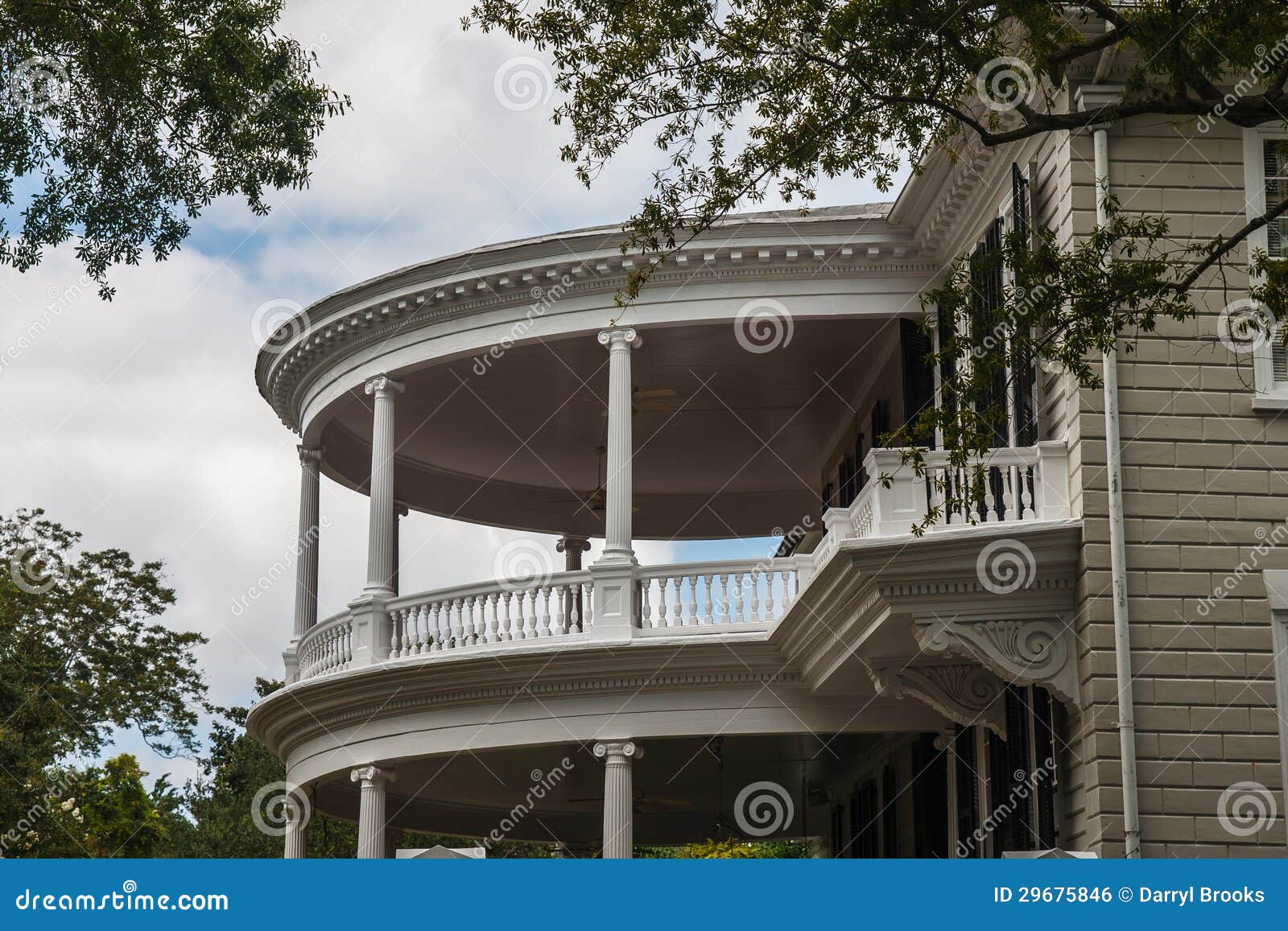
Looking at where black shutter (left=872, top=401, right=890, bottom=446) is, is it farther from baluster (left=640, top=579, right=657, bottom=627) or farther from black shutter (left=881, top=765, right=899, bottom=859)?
black shutter (left=881, top=765, right=899, bottom=859)

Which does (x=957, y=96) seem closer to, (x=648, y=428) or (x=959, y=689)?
(x=959, y=689)

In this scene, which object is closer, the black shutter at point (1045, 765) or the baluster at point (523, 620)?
the black shutter at point (1045, 765)

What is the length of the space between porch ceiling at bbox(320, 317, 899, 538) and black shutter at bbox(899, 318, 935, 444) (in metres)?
0.56

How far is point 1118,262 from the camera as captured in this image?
12641 millimetres

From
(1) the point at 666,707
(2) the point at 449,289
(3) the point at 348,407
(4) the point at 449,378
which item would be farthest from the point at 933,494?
(3) the point at 348,407

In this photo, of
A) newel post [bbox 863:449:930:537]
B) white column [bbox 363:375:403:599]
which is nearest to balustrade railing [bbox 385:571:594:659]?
white column [bbox 363:375:403:599]

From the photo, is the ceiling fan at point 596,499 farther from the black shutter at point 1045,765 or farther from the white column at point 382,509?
the black shutter at point 1045,765

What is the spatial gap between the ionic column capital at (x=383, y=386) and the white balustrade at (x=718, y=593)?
4.77 meters

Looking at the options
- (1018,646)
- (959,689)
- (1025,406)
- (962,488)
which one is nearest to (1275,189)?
(1025,406)

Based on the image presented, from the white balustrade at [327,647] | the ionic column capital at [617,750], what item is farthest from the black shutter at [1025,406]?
the white balustrade at [327,647]

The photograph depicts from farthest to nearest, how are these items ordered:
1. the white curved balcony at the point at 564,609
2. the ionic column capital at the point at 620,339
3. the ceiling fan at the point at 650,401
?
the ceiling fan at the point at 650,401, the ionic column capital at the point at 620,339, the white curved balcony at the point at 564,609

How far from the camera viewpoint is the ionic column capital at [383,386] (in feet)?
74.2

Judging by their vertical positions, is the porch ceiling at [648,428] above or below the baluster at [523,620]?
above

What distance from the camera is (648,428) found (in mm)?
27156
